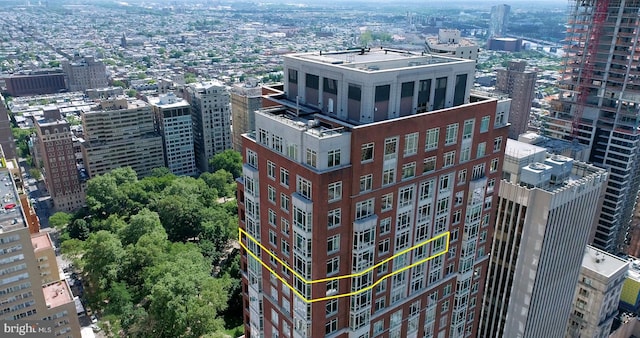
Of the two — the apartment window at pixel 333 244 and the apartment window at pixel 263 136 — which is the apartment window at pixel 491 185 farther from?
the apartment window at pixel 263 136

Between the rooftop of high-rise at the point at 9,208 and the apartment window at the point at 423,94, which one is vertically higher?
the apartment window at the point at 423,94

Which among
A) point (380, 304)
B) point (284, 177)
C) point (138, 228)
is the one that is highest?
point (284, 177)

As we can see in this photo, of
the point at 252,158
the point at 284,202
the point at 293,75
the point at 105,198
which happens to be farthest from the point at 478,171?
the point at 105,198

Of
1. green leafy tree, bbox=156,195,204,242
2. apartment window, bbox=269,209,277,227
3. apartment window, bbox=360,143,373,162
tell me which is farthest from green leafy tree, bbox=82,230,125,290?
apartment window, bbox=360,143,373,162

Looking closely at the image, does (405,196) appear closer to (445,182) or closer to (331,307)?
(445,182)

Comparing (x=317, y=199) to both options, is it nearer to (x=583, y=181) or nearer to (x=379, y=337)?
(x=379, y=337)

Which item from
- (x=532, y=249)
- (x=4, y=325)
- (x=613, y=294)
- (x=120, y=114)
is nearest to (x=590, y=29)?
(x=613, y=294)

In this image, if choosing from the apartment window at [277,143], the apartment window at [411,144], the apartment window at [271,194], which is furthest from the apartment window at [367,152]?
the apartment window at [271,194]
